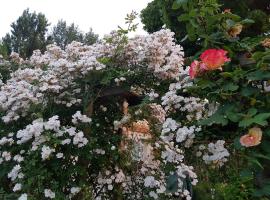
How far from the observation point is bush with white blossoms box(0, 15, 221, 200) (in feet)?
9.39

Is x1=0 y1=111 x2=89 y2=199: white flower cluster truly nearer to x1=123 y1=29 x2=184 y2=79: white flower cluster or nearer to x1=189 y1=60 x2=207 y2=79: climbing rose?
x1=123 y1=29 x2=184 y2=79: white flower cluster

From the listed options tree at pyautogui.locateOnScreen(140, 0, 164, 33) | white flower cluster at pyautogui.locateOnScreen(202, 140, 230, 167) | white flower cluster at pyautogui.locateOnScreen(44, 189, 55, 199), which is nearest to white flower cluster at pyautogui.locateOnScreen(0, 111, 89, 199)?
white flower cluster at pyautogui.locateOnScreen(44, 189, 55, 199)

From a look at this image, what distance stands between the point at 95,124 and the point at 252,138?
1.88 metres

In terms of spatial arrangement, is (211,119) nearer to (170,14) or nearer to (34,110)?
(34,110)

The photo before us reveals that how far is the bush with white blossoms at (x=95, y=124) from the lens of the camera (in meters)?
2.86

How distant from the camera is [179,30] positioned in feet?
18.5

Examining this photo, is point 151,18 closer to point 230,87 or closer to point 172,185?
point 172,185

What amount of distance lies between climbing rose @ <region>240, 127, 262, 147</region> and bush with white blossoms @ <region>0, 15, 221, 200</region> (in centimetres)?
121

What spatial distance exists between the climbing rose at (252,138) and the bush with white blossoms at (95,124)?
3.97 feet

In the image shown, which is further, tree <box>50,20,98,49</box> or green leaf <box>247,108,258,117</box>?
tree <box>50,20,98,49</box>

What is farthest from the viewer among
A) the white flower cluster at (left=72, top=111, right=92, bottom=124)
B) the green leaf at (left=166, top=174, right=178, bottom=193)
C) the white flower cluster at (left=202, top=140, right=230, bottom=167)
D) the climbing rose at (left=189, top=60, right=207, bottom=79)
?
the white flower cluster at (left=72, top=111, right=92, bottom=124)

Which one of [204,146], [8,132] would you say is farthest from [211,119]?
[8,132]

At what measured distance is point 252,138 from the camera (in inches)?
58.0

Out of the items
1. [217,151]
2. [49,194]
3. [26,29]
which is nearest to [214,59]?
[217,151]
